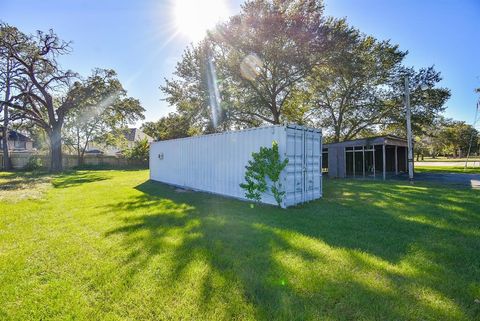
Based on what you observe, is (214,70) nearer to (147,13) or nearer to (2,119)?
(147,13)

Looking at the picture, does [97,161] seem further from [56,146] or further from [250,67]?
[250,67]

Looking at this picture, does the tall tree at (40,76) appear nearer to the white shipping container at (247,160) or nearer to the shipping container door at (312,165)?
the white shipping container at (247,160)

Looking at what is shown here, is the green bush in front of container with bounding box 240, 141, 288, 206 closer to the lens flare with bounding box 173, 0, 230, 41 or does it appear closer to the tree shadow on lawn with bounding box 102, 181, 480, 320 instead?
the tree shadow on lawn with bounding box 102, 181, 480, 320

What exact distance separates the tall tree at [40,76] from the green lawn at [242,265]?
760 inches

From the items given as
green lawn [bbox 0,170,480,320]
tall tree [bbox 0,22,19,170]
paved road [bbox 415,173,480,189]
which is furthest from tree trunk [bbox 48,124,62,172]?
paved road [bbox 415,173,480,189]

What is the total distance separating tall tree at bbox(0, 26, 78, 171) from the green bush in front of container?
21.6 m

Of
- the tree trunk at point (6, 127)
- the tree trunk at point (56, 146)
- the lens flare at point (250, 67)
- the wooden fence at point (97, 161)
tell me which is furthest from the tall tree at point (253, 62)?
the wooden fence at point (97, 161)

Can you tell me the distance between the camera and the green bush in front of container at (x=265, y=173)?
22.9 feet

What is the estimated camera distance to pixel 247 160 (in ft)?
26.4

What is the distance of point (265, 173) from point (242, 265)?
156 inches

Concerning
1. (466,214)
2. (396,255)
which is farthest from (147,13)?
(466,214)

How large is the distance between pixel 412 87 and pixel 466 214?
19.6 meters

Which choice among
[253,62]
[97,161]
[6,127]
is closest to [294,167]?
[253,62]

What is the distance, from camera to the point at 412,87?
70.1 feet
